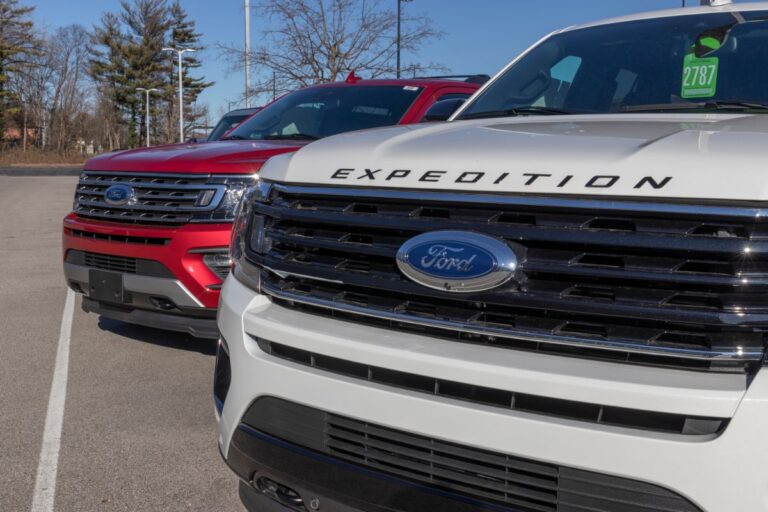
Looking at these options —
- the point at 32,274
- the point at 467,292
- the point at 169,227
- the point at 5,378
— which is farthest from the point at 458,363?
the point at 32,274

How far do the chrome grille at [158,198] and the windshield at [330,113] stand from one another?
3.99ft

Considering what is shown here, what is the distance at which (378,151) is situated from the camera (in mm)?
2273

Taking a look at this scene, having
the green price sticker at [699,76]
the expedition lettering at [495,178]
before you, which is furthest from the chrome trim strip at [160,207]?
the green price sticker at [699,76]

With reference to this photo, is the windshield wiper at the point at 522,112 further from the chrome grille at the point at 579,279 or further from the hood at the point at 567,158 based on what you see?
the chrome grille at the point at 579,279

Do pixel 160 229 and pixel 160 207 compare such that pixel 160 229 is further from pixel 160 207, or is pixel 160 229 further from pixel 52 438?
pixel 52 438

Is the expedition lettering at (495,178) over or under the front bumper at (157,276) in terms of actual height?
over

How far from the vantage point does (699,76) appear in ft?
10.3

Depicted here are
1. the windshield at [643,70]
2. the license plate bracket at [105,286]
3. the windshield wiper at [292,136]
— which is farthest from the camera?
the windshield wiper at [292,136]

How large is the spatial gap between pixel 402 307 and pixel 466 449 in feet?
1.40

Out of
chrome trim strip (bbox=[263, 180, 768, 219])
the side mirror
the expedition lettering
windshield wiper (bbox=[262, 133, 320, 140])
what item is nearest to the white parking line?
chrome trim strip (bbox=[263, 180, 768, 219])

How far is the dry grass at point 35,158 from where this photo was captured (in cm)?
6435

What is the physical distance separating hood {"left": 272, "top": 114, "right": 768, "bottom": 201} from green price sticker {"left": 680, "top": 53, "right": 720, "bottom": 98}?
19.8 inches

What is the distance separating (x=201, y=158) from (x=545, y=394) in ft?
11.4

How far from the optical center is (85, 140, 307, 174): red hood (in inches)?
181
